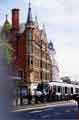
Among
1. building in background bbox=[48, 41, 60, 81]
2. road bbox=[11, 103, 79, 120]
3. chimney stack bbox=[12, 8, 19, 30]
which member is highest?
→ chimney stack bbox=[12, 8, 19, 30]

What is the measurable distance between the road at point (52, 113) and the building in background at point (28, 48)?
0.35 ft

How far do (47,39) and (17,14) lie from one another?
0.46 feet

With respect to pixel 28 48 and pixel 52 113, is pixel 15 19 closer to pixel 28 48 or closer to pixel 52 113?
pixel 28 48

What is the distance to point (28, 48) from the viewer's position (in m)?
1.73

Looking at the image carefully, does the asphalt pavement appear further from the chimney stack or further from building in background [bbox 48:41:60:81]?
the chimney stack

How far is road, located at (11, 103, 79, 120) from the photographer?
1.76 metres

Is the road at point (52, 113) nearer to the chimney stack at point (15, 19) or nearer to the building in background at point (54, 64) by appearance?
the building in background at point (54, 64)

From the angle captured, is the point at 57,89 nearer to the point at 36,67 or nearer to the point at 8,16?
the point at 36,67

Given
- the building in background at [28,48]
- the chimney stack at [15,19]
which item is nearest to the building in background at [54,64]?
the building in background at [28,48]

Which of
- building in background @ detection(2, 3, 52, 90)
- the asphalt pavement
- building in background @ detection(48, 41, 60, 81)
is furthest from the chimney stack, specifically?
the asphalt pavement

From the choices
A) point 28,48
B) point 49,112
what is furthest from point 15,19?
point 49,112

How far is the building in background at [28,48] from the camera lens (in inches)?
67.6

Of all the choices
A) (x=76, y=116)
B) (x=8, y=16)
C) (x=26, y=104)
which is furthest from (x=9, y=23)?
(x=76, y=116)

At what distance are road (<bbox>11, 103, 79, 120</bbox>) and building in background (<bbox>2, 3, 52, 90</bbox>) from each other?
0.35 feet
